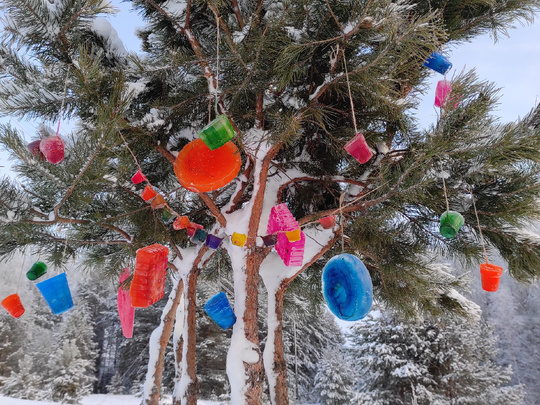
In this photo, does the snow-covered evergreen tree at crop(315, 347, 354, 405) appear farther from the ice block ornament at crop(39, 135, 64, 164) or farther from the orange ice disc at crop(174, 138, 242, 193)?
the ice block ornament at crop(39, 135, 64, 164)

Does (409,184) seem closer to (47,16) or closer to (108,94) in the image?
(108,94)

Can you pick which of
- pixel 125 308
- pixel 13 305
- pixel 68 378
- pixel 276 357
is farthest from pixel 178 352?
pixel 68 378

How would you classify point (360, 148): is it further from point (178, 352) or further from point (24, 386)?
point (24, 386)

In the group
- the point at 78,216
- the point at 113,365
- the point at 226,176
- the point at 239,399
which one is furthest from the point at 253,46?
the point at 113,365

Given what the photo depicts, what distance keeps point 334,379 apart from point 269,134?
369 inches

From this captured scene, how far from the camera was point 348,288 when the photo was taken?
1662 mm

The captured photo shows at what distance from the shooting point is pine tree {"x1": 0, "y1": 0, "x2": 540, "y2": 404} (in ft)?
5.54

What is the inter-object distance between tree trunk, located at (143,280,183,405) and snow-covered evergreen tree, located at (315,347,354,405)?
7591 mm

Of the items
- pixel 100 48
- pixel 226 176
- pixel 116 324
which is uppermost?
pixel 116 324

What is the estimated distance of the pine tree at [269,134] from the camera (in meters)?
1.69

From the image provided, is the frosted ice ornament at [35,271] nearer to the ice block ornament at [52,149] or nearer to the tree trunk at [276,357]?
the ice block ornament at [52,149]

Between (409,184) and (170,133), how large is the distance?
177 cm

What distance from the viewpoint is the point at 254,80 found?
214 cm

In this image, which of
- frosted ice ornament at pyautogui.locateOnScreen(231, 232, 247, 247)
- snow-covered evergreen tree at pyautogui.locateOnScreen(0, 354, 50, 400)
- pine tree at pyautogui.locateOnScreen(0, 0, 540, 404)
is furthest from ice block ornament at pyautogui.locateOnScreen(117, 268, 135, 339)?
snow-covered evergreen tree at pyautogui.locateOnScreen(0, 354, 50, 400)
